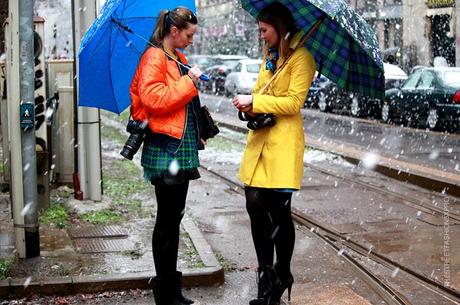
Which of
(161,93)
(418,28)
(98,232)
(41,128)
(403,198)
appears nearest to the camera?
(161,93)

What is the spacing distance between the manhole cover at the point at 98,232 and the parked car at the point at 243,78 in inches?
907

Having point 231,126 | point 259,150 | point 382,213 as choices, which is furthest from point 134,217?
point 231,126

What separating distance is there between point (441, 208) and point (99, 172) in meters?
3.75

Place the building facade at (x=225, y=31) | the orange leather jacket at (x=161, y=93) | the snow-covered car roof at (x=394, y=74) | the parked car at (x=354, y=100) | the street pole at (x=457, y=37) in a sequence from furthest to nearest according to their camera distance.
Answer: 1. the building facade at (x=225, y=31)
2. the street pole at (x=457, y=37)
3. the snow-covered car roof at (x=394, y=74)
4. the parked car at (x=354, y=100)
5. the orange leather jacket at (x=161, y=93)

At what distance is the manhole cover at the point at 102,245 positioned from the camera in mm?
6504

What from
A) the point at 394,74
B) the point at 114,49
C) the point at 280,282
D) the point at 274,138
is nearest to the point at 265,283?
the point at 280,282

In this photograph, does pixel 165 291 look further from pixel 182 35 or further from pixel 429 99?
pixel 429 99

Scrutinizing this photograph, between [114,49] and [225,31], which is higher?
[225,31]

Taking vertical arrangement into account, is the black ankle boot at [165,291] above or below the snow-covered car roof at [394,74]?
below

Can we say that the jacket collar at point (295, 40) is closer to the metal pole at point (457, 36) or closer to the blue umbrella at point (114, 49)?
the blue umbrella at point (114, 49)

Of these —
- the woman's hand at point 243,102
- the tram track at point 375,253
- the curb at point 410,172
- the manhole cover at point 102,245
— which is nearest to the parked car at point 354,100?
the curb at point 410,172

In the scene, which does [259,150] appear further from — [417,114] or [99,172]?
[417,114]

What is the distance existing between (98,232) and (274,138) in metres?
2.95

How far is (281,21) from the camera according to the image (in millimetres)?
4754
